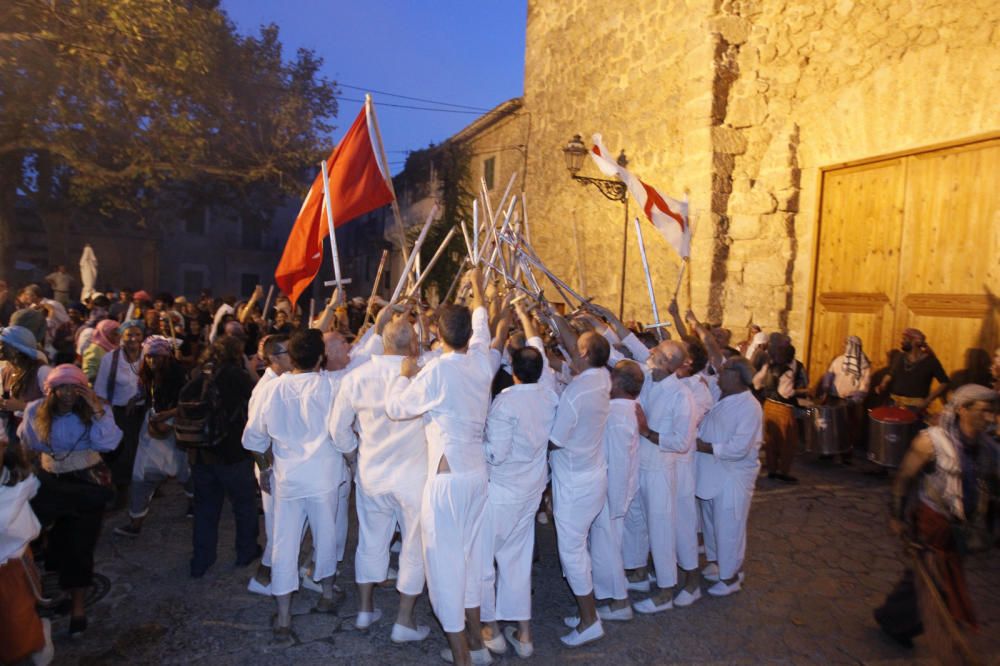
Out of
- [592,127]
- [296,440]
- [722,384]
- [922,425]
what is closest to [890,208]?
[922,425]

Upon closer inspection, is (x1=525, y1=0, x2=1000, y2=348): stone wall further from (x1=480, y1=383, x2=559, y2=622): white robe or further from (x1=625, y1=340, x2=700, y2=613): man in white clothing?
(x1=480, y1=383, x2=559, y2=622): white robe

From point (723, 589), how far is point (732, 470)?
889 millimetres

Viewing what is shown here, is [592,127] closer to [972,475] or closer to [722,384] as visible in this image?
[722,384]

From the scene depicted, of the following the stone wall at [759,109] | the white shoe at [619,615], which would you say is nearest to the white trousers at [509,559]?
the white shoe at [619,615]

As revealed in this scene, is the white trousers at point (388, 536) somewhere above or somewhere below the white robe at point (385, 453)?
below

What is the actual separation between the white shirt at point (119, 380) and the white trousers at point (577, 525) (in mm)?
4361

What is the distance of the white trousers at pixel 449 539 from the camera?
12.4 feet

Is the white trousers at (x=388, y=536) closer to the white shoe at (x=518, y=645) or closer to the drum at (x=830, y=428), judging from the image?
the white shoe at (x=518, y=645)

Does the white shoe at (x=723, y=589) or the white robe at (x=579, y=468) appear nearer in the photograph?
the white robe at (x=579, y=468)

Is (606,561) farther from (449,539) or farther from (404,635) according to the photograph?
(404,635)

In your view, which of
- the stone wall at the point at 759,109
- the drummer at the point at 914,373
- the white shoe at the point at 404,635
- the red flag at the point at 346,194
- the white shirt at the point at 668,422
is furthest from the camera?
the stone wall at the point at 759,109

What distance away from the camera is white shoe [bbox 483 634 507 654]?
4062 millimetres

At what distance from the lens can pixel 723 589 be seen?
194 inches

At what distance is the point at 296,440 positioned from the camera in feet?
14.2
